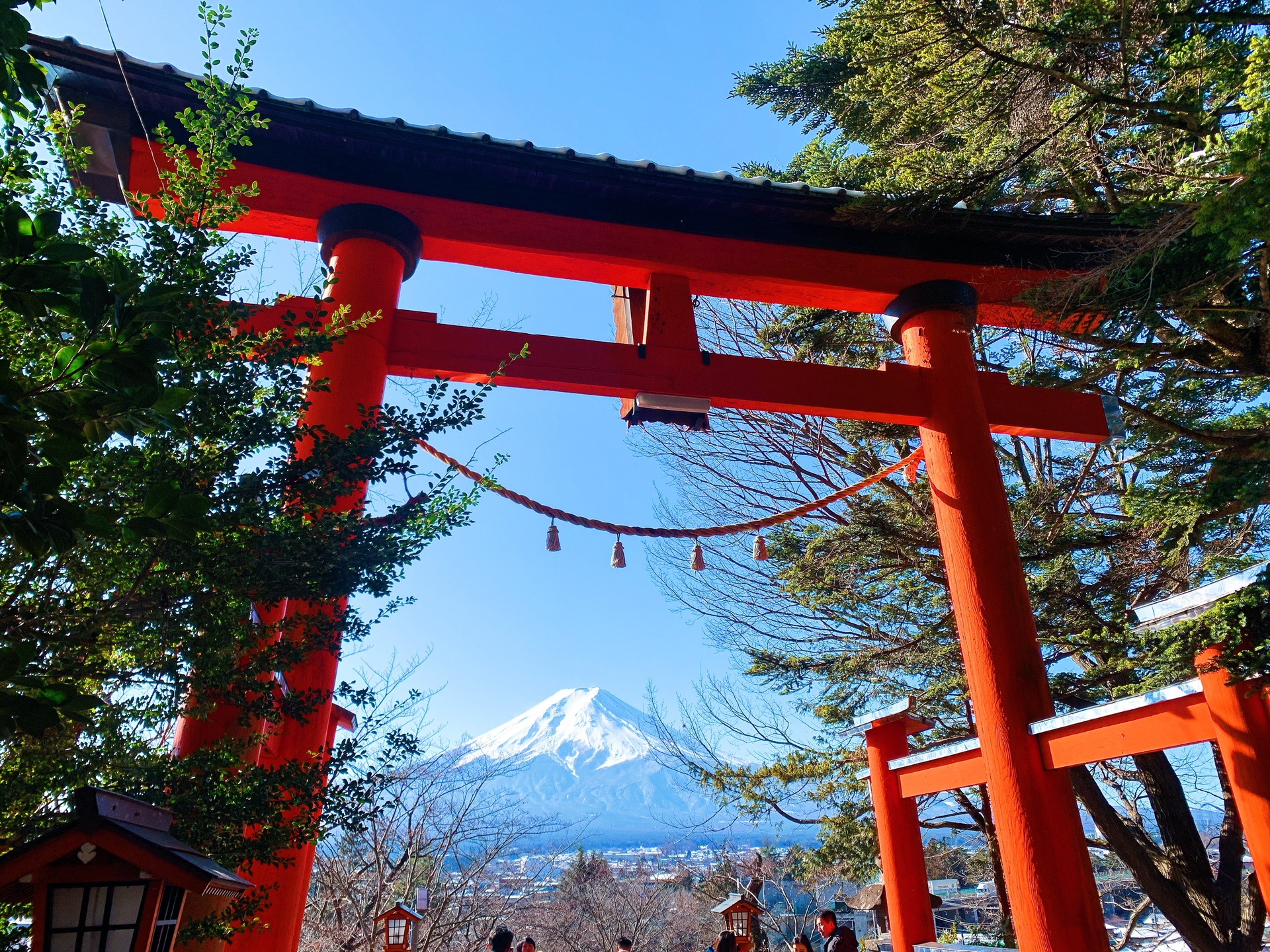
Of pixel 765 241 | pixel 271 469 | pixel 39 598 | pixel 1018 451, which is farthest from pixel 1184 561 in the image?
pixel 39 598

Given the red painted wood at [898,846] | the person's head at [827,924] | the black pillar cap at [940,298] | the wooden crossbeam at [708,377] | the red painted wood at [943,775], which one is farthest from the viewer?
the person's head at [827,924]

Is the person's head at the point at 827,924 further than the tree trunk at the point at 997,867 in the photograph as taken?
No

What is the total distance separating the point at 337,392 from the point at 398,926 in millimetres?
3792

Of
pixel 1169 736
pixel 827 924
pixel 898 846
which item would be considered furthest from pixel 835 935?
pixel 1169 736

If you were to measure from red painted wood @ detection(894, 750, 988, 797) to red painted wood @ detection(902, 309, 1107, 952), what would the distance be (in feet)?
0.85

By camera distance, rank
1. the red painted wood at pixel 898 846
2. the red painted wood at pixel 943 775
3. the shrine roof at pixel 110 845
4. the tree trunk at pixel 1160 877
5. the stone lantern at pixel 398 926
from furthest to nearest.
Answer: the tree trunk at pixel 1160 877
the stone lantern at pixel 398 926
the red painted wood at pixel 898 846
the red painted wood at pixel 943 775
the shrine roof at pixel 110 845

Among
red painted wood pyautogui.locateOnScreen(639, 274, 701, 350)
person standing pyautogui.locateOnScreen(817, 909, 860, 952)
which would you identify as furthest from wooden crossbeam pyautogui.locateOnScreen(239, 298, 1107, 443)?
person standing pyautogui.locateOnScreen(817, 909, 860, 952)

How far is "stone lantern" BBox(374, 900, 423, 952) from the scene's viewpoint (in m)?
5.21

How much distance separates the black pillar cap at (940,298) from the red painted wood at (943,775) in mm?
2388

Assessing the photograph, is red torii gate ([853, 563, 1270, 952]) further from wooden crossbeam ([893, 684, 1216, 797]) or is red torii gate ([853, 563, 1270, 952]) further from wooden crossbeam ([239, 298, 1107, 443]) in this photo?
wooden crossbeam ([239, 298, 1107, 443])

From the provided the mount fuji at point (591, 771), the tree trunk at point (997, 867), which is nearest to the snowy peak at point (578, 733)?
the mount fuji at point (591, 771)

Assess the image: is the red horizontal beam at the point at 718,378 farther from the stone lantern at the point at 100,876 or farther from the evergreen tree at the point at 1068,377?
the stone lantern at the point at 100,876

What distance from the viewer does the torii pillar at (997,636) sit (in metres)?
3.42

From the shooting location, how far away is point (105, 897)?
167 cm
